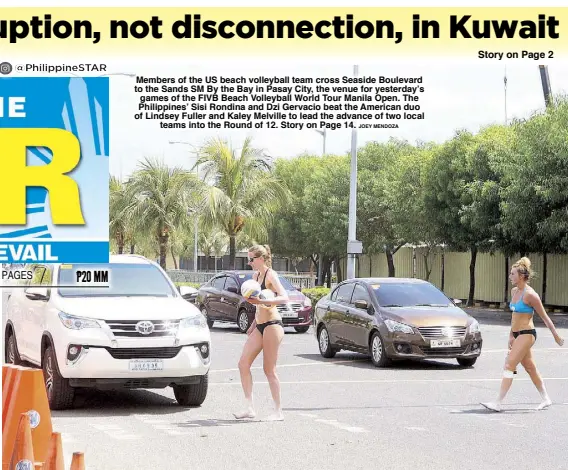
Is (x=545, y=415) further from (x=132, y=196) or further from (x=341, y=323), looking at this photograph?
(x=132, y=196)

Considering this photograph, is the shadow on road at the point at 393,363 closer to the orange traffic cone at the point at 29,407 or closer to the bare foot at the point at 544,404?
the bare foot at the point at 544,404

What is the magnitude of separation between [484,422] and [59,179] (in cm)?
694

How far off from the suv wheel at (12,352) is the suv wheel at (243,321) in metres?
12.1

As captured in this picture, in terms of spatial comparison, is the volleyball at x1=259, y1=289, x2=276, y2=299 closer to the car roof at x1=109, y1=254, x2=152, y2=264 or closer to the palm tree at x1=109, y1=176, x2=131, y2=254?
the car roof at x1=109, y1=254, x2=152, y2=264

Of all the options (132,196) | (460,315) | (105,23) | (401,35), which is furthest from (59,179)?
(132,196)

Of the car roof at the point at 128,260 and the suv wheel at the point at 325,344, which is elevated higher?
the car roof at the point at 128,260

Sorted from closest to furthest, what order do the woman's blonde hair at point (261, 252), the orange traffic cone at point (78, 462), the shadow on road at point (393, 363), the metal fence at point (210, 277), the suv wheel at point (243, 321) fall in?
the orange traffic cone at point (78, 462) < the woman's blonde hair at point (261, 252) < the shadow on road at point (393, 363) < the suv wheel at point (243, 321) < the metal fence at point (210, 277)

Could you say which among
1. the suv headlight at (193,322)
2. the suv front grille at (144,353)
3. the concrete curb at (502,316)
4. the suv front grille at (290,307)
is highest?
the suv headlight at (193,322)

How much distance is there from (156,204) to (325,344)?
32.2 meters

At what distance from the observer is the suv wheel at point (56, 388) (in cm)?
1237

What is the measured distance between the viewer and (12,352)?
15.2 metres

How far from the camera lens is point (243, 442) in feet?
34.4

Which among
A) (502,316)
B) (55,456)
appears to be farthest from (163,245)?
(55,456)

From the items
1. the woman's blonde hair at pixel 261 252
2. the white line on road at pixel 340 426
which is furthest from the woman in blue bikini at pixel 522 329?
the woman's blonde hair at pixel 261 252
